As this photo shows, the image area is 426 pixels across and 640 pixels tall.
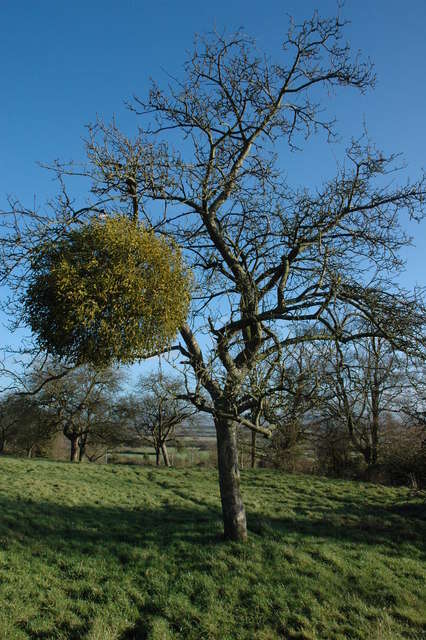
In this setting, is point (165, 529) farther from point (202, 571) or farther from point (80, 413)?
point (80, 413)

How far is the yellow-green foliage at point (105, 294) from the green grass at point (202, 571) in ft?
8.90

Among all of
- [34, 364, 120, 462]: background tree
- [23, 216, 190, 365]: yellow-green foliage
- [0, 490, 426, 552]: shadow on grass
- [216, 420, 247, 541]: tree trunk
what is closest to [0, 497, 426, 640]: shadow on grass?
[0, 490, 426, 552]: shadow on grass

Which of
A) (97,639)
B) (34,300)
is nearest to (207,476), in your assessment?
(97,639)

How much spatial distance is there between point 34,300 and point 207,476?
41.1 ft

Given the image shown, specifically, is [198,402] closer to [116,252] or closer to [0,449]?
[116,252]

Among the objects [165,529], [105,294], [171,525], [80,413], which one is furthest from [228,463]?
[80,413]

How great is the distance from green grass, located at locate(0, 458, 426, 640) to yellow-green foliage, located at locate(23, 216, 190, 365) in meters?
2.71

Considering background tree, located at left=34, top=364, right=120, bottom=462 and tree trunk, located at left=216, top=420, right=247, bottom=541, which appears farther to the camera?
background tree, located at left=34, top=364, right=120, bottom=462

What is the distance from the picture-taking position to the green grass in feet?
13.9

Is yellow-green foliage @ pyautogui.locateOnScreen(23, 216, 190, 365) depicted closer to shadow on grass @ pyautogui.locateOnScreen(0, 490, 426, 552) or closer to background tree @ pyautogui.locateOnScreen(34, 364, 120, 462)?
shadow on grass @ pyautogui.locateOnScreen(0, 490, 426, 552)

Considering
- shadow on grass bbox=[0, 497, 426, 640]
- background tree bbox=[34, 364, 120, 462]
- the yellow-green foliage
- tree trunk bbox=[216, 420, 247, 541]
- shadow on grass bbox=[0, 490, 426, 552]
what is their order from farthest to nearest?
background tree bbox=[34, 364, 120, 462]
shadow on grass bbox=[0, 490, 426, 552]
shadow on grass bbox=[0, 497, 426, 640]
tree trunk bbox=[216, 420, 247, 541]
the yellow-green foliage

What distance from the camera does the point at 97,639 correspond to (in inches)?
152

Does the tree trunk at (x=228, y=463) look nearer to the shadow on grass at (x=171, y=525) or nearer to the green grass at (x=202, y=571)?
the green grass at (x=202, y=571)

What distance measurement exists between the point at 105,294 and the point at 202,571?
3.94 metres
